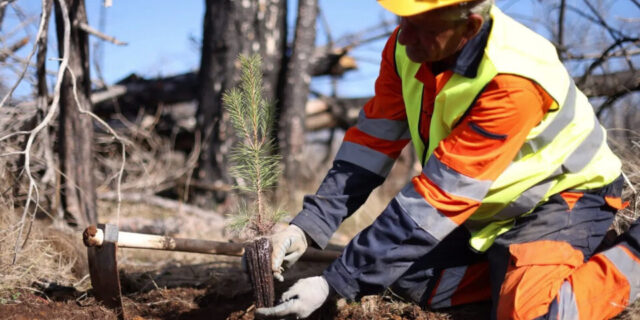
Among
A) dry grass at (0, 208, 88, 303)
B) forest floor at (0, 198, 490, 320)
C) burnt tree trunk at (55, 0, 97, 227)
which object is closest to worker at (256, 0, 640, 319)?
forest floor at (0, 198, 490, 320)

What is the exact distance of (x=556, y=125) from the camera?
220 centimetres

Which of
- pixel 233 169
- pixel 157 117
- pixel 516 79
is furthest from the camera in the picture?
pixel 157 117

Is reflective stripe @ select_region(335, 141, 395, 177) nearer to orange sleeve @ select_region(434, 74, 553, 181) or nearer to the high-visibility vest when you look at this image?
the high-visibility vest

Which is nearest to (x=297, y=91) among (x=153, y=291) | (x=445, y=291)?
(x=153, y=291)

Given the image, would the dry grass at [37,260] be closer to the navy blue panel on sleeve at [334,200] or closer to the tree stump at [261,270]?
the tree stump at [261,270]

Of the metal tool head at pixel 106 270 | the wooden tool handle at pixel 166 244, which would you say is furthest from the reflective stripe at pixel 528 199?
the metal tool head at pixel 106 270

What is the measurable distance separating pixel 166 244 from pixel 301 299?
0.80 meters

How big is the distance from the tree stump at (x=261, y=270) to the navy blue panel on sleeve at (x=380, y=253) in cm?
23

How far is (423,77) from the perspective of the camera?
91.0 inches

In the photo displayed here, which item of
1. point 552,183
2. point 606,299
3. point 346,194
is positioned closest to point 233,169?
point 346,194

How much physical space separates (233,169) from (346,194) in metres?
0.53

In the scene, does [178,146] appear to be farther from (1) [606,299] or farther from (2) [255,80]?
(1) [606,299]

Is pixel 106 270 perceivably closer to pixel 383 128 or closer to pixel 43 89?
pixel 383 128

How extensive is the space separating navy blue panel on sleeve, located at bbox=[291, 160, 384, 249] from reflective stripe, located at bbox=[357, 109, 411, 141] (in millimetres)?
176
